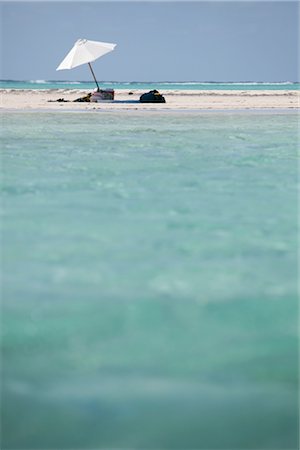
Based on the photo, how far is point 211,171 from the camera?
7688mm

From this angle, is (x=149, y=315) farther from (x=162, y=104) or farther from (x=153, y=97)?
(x=153, y=97)

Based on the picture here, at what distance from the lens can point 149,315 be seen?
3172 millimetres

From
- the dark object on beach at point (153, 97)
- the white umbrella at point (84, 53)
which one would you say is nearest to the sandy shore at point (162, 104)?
the dark object on beach at point (153, 97)

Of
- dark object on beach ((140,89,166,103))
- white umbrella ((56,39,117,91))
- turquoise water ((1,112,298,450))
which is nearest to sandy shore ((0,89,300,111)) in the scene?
dark object on beach ((140,89,166,103))

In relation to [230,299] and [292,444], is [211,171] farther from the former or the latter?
[292,444]

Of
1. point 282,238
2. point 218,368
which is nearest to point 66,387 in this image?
point 218,368

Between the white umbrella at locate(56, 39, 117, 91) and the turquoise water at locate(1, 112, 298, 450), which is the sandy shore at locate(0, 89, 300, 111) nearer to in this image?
the white umbrella at locate(56, 39, 117, 91)

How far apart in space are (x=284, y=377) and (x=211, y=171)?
207 inches

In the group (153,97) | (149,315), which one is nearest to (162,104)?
(153,97)

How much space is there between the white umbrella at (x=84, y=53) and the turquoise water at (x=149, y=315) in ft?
51.3

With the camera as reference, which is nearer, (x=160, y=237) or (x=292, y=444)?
(x=292, y=444)

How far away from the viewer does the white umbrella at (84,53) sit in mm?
21656

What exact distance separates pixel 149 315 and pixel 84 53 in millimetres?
20194

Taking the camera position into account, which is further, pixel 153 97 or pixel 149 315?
pixel 153 97
